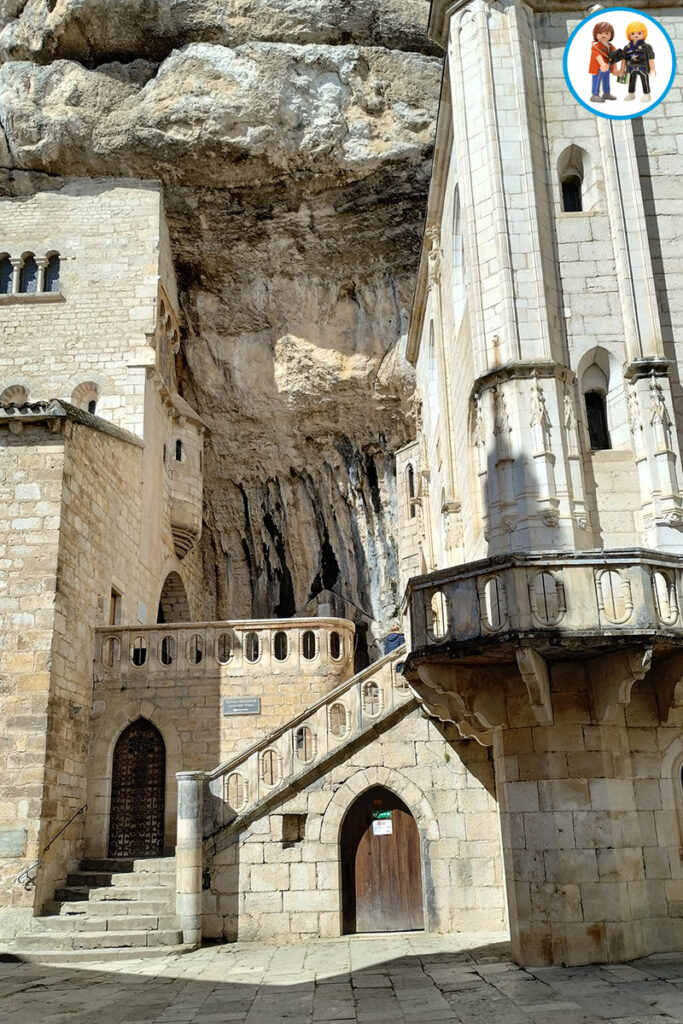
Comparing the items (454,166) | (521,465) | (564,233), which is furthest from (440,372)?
(521,465)

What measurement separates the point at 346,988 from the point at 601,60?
421 inches

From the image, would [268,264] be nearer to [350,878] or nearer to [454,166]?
[454,166]

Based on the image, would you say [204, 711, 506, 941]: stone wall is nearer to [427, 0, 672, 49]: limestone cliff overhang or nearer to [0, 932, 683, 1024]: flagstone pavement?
[0, 932, 683, 1024]: flagstone pavement

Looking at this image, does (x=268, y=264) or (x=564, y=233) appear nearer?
(x=564, y=233)

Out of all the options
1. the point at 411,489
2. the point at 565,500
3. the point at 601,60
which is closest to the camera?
the point at 565,500

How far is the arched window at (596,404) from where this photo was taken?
32.6 feet

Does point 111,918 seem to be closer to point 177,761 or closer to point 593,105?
point 177,761

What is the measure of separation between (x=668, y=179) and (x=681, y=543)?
4546 mm

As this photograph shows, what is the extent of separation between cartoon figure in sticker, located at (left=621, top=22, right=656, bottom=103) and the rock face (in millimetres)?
8511

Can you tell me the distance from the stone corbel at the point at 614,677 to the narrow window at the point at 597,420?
267 centimetres

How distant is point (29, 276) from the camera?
1988 centimetres

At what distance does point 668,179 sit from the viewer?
10531mm

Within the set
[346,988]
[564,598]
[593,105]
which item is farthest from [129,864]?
[593,105]

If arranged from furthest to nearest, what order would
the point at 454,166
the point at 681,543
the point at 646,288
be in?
the point at 454,166, the point at 646,288, the point at 681,543
